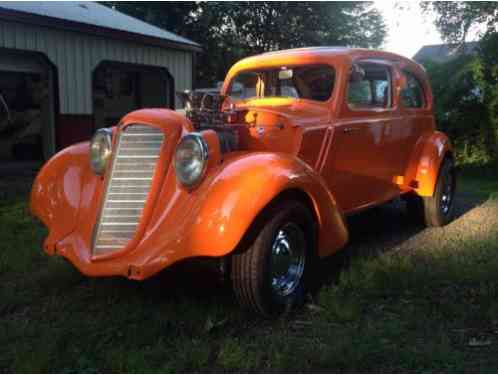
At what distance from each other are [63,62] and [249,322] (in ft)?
27.3

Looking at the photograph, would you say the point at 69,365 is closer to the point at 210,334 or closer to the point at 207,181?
the point at 210,334

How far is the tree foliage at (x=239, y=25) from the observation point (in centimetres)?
2438

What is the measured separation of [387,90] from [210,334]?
10.6 ft

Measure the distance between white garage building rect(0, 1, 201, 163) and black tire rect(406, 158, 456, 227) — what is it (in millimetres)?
6493

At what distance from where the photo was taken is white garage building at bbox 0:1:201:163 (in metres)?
9.33

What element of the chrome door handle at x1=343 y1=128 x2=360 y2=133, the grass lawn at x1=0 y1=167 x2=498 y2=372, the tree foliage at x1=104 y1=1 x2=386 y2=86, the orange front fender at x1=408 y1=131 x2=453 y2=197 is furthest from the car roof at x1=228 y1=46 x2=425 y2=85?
the tree foliage at x1=104 y1=1 x2=386 y2=86

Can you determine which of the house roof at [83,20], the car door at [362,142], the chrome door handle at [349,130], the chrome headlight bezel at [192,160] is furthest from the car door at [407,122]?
the house roof at [83,20]

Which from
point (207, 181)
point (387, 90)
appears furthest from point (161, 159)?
point (387, 90)

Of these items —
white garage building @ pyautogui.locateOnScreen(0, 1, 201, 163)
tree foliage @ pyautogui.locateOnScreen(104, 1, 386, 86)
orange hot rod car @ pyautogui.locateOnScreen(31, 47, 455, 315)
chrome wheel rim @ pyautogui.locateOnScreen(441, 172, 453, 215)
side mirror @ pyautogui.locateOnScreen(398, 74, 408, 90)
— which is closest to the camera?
orange hot rod car @ pyautogui.locateOnScreen(31, 47, 455, 315)

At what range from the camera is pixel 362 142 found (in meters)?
4.58

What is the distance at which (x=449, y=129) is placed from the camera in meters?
11.1

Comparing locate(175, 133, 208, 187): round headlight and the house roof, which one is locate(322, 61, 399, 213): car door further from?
the house roof

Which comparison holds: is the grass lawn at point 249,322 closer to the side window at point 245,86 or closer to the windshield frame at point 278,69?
the windshield frame at point 278,69

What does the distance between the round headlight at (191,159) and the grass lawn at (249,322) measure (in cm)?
63
